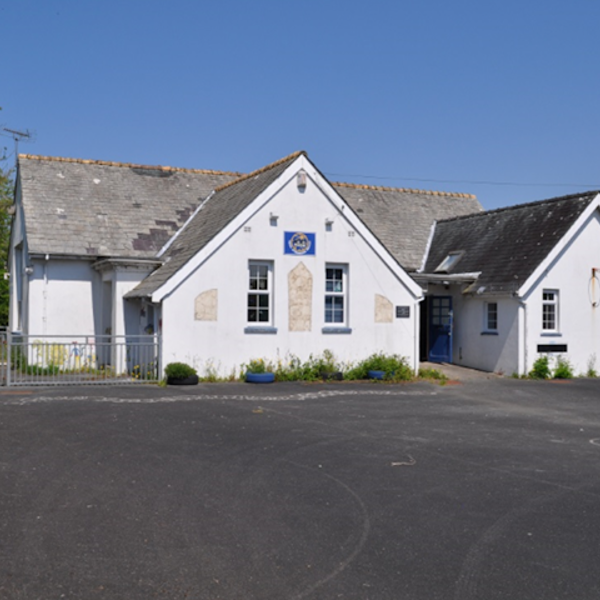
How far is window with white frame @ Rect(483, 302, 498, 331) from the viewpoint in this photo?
984 inches

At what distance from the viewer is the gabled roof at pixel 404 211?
29438 mm

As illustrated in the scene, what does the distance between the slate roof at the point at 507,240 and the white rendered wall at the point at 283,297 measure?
3347 mm

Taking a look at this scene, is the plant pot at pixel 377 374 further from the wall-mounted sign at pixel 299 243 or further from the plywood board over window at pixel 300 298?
the wall-mounted sign at pixel 299 243

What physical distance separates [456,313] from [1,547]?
2152 centimetres

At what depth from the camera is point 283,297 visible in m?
22.2

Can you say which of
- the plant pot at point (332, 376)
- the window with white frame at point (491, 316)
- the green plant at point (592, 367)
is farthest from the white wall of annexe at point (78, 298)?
the green plant at point (592, 367)

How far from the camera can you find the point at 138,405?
15.9 m

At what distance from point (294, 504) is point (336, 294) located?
48.9ft

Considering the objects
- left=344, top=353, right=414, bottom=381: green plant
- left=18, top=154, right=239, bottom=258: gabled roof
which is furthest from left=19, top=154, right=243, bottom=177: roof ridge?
left=344, top=353, right=414, bottom=381: green plant

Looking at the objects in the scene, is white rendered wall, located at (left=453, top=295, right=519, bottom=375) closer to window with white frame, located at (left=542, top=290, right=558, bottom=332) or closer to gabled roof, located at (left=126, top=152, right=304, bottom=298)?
window with white frame, located at (left=542, top=290, right=558, bottom=332)

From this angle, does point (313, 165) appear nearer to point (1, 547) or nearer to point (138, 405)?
point (138, 405)

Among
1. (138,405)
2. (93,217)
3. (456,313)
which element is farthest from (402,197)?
(138,405)

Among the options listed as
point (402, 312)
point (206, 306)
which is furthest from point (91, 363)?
point (402, 312)

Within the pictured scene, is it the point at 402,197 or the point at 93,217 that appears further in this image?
the point at 402,197
